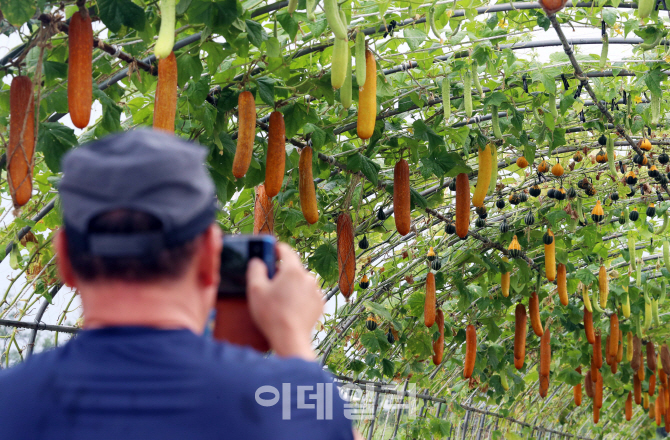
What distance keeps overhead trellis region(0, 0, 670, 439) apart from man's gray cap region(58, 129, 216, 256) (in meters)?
1.16

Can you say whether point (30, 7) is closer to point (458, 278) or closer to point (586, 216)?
point (458, 278)

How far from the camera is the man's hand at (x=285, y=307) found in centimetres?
105

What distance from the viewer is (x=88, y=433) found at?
933 mm

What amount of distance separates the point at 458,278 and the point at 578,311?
3.50m

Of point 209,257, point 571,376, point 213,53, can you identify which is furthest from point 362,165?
point 571,376

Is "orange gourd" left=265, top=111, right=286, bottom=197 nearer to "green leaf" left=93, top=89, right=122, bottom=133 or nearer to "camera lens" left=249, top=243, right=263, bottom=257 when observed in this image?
"green leaf" left=93, top=89, right=122, bottom=133

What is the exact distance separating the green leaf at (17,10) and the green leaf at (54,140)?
2.33ft

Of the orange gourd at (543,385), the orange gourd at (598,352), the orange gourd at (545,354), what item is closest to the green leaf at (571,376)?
the orange gourd at (598,352)

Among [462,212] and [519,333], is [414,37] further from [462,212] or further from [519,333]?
[519,333]

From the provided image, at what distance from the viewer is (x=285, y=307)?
106 cm

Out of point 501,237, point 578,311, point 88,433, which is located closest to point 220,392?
point 88,433

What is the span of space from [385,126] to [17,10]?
2950 millimetres

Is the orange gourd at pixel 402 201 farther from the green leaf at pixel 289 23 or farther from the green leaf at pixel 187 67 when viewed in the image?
the green leaf at pixel 187 67

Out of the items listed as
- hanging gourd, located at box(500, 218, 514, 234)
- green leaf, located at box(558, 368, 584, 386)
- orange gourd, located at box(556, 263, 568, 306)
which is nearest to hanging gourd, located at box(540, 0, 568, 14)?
hanging gourd, located at box(500, 218, 514, 234)
